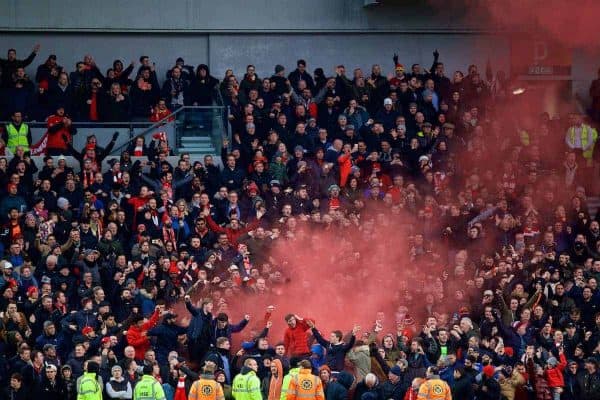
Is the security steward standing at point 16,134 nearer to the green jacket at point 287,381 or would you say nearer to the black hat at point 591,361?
the green jacket at point 287,381

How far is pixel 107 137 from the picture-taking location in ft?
96.6

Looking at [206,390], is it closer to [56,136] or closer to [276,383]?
[276,383]

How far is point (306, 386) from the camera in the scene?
21.9 metres

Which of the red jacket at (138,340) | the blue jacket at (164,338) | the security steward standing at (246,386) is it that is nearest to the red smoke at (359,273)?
the blue jacket at (164,338)

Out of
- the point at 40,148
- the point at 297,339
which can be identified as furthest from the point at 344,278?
the point at 40,148

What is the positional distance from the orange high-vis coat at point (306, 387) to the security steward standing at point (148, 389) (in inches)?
75.8

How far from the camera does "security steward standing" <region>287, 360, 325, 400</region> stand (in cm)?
2192

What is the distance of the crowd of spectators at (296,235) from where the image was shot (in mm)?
23312

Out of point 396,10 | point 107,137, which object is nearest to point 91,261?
point 107,137

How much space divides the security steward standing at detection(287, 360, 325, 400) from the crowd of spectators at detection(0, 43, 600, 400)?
13 centimetres

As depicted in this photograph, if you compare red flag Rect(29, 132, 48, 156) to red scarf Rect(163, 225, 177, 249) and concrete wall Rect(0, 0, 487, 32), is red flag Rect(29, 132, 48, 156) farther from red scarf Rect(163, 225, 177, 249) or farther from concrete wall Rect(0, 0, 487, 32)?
concrete wall Rect(0, 0, 487, 32)

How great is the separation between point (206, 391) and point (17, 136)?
8.94 m

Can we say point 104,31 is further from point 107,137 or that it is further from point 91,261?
point 91,261

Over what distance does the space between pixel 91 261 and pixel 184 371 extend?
324 centimetres
